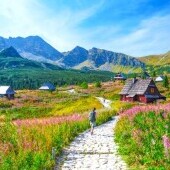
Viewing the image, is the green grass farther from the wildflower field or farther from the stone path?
the stone path

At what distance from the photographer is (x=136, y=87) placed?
88.7 meters

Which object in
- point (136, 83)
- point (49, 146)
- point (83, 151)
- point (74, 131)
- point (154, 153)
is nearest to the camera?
point (154, 153)

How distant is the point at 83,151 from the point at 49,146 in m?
2.09

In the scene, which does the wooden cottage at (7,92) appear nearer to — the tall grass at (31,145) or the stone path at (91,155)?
the tall grass at (31,145)

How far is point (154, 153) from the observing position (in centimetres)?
1396

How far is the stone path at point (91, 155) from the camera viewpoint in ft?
47.3

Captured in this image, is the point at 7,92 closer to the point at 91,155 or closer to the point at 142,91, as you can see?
the point at 142,91

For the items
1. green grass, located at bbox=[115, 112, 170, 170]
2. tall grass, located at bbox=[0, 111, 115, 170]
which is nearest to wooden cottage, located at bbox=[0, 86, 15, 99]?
tall grass, located at bbox=[0, 111, 115, 170]

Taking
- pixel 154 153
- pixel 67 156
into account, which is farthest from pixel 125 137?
pixel 154 153

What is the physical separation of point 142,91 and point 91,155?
6933 centimetres

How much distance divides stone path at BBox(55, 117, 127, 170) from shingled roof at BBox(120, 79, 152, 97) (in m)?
63.6

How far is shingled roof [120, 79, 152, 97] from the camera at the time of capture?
85.4 metres

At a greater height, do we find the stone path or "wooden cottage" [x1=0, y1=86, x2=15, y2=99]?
"wooden cottage" [x1=0, y1=86, x2=15, y2=99]

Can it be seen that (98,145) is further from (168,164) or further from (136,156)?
(168,164)
